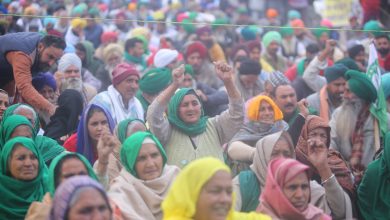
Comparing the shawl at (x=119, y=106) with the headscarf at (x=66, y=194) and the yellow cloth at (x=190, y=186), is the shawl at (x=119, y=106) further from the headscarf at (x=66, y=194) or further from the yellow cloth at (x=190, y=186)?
the headscarf at (x=66, y=194)

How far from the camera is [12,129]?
7879mm

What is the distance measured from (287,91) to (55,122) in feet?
6.76

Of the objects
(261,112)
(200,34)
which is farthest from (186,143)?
(200,34)

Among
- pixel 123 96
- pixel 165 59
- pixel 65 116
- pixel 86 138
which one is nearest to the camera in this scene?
pixel 86 138

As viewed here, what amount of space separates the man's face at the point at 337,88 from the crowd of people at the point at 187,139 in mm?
12

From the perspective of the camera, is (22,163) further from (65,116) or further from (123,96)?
(123,96)

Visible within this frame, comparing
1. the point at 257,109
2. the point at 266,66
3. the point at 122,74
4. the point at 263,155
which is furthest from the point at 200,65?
the point at 263,155

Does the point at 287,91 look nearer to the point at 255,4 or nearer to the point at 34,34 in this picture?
the point at 34,34

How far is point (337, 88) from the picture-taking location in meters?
10.7

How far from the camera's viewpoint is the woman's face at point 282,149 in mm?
7410

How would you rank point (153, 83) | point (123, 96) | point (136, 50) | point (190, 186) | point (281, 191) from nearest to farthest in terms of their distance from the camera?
point (190, 186), point (281, 191), point (123, 96), point (153, 83), point (136, 50)

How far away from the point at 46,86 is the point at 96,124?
1.60 meters

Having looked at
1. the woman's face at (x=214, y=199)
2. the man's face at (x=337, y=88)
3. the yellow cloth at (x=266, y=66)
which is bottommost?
the woman's face at (x=214, y=199)

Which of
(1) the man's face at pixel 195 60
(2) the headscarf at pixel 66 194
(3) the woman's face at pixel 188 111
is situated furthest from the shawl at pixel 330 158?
(1) the man's face at pixel 195 60
